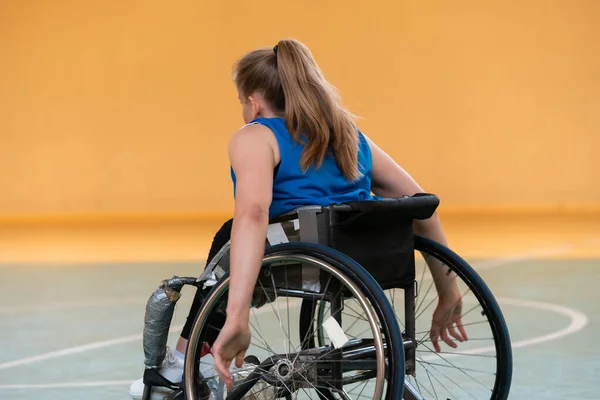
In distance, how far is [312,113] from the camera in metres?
1.90

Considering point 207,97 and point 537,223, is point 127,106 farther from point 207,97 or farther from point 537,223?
point 537,223

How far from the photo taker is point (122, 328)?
3.62 metres

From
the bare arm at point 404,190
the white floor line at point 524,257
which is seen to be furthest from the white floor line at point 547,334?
the white floor line at point 524,257

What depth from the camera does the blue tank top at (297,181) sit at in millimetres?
1882

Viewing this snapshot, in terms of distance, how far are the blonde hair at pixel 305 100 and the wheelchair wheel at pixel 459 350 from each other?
262 millimetres

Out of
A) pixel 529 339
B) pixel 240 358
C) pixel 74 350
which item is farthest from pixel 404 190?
pixel 74 350

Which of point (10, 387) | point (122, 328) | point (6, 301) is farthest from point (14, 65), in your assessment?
point (10, 387)

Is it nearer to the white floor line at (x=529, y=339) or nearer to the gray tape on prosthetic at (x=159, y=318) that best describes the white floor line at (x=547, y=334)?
the white floor line at (x=529, y=339)

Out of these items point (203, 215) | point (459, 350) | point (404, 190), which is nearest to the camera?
point (404, 190)

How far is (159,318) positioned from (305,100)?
0.53m

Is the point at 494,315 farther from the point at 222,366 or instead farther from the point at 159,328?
the point at 159,328

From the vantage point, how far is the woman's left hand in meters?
1.75

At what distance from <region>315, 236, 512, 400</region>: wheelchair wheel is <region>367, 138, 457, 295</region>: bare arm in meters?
0.04

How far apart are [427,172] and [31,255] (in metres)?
4.27
